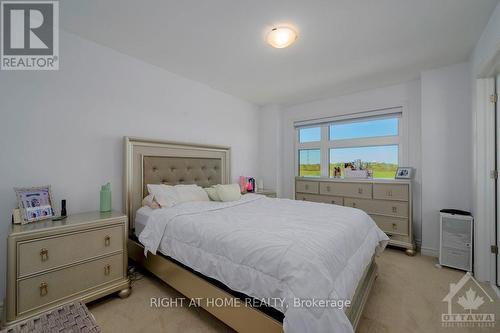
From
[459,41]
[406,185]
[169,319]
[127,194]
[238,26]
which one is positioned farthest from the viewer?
[406,185]

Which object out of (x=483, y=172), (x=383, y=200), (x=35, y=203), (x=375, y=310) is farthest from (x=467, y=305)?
(x=35, y=203)

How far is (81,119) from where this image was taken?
2049 mm

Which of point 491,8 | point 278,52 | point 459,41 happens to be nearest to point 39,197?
point 278,52

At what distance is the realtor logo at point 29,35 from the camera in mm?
1662

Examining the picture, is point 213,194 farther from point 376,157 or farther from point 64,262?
point 376,157

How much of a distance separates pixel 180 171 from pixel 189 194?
464 millimetres

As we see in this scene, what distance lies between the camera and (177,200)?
7.54 feet

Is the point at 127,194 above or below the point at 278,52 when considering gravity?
below

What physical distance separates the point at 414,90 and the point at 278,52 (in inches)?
85.4

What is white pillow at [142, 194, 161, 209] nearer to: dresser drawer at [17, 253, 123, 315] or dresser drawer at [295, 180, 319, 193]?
dresser drawer at [17, 253, 123, 315]

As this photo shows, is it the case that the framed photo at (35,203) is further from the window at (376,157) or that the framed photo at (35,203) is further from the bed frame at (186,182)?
the window at (376,157)

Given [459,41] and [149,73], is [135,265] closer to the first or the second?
[149,73]

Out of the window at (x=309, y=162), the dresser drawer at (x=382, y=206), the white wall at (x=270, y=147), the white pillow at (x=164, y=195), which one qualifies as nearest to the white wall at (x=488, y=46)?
the dresser drawer at (x=382, y=206)

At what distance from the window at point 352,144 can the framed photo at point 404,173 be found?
0.71 ft
